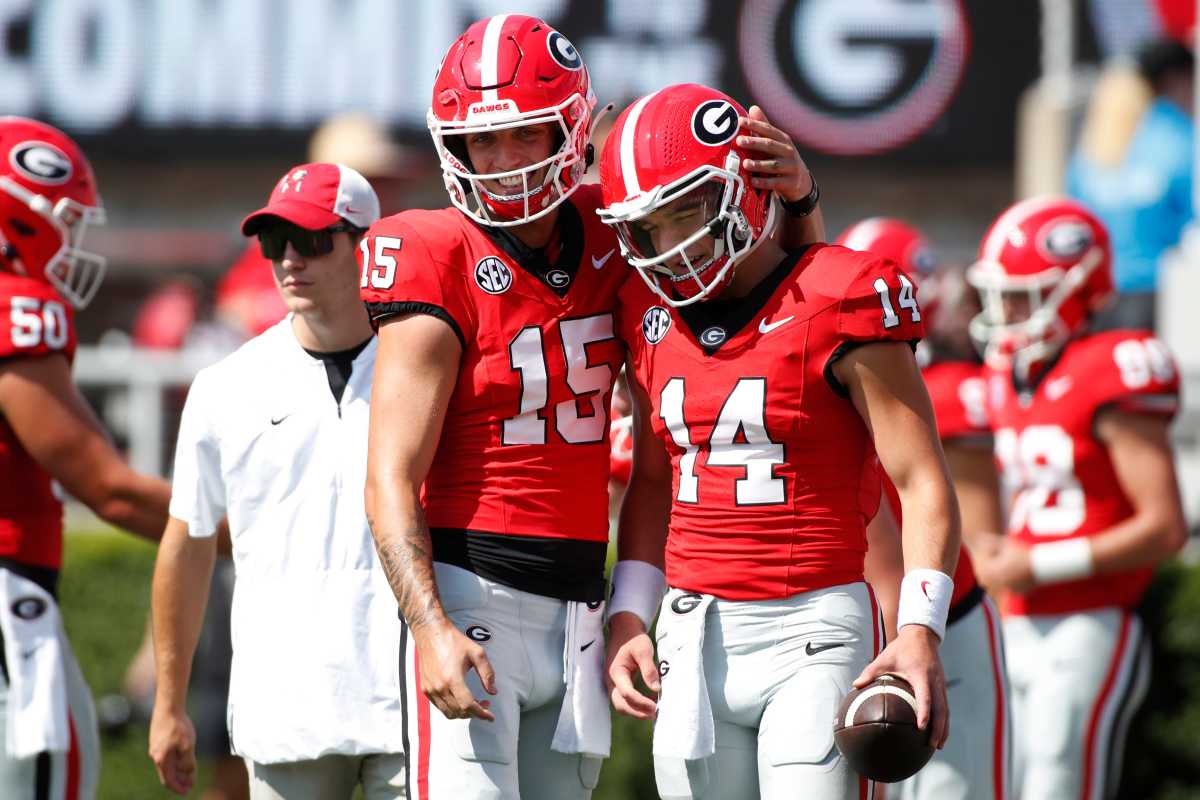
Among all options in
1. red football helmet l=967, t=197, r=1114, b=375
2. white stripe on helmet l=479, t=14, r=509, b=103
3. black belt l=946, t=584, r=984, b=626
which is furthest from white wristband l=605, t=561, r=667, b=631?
red football helmet l=967, t=197, r=1114, b=375

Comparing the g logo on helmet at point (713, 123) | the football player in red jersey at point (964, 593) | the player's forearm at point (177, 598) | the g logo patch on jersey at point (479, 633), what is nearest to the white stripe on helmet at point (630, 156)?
the g logo on helmet at point (713, 123)

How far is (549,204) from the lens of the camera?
369 cm

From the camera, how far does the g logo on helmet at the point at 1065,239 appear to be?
19.5 feet

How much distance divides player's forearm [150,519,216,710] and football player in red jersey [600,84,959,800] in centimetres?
121

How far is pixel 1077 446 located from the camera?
5578 mm

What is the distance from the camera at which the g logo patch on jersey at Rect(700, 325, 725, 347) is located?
357 cm

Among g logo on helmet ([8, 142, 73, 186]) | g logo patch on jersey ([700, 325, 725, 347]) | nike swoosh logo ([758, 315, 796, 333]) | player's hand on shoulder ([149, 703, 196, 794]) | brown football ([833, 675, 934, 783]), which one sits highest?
g logo on helmet ([8, 142, 73, 186])

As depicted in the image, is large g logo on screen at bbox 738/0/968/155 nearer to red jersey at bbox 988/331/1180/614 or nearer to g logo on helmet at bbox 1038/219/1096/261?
→ g logo on helmet at bbox 1038/219/1096/261

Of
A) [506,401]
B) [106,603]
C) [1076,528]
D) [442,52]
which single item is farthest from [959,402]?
[442,52]

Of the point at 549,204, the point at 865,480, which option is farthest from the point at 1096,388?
the point at 549,204

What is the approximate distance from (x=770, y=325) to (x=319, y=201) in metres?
1.28

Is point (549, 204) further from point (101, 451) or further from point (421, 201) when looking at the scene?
point (421, 201)

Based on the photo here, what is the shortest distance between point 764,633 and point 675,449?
1.35 feet

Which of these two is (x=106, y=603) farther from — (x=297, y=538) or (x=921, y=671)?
(x=921, y=671)
